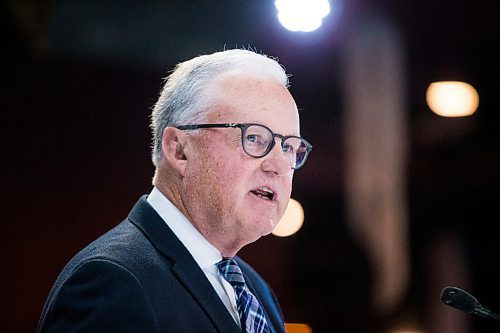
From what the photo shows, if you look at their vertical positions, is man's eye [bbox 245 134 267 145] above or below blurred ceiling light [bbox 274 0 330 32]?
below

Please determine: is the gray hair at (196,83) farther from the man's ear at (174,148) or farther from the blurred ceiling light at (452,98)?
the blurred ceiling light at (452,98)

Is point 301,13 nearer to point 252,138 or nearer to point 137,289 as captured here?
point 252,138

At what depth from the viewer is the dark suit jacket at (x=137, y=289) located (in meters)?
1.17

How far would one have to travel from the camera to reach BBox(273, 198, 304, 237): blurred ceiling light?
3768 millimetres

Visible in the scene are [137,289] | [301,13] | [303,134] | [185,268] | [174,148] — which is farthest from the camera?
[303,134]

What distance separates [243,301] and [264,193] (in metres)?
0.22

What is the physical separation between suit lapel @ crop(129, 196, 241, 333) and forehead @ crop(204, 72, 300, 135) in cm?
24

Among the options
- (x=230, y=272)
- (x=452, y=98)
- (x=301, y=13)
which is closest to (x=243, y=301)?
(x=230, y=272)

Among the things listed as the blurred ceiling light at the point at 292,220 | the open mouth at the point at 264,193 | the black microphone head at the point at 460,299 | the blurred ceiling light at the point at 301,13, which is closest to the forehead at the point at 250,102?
the open mouth at the point at 264,193

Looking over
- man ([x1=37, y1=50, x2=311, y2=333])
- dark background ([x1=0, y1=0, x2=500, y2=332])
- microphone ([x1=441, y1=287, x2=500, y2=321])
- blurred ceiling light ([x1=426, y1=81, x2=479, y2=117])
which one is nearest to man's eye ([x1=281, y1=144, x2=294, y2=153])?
man ([x1=37, y1=50, x2=311, y2=333])

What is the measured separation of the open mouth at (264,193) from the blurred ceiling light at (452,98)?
2.52 metres

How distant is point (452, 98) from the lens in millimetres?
3766

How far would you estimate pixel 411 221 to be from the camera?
3773 mm

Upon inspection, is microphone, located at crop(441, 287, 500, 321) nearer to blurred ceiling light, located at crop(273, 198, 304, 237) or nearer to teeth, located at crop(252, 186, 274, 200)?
teeth, located at crop(252, 186, 274, 200)
